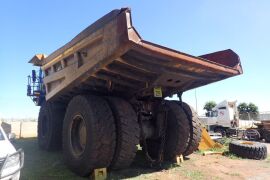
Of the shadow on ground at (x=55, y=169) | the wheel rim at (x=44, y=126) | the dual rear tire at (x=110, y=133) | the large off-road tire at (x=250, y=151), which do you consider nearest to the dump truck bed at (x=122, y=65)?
the dual rear tire at (x=110, y=133)

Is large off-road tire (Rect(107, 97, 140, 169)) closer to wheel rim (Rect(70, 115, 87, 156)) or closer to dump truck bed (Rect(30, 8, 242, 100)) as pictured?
dump truck bed (Rect(30, 8, 242, 100))

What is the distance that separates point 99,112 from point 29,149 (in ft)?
15.4

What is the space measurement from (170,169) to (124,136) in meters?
1.62

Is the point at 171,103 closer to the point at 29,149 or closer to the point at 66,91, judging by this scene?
the point at 66,91

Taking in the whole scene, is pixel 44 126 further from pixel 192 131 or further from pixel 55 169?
pixel 192 131

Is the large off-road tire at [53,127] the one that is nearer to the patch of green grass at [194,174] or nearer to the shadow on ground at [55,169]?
the shadow on ground at [55,169]

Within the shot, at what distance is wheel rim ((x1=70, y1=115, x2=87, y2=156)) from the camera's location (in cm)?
636

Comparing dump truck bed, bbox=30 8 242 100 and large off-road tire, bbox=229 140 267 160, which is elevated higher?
dump truck bed, bbox=30 8 242 100

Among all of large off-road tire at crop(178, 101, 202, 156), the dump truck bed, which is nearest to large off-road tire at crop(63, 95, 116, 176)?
the dump truck bed

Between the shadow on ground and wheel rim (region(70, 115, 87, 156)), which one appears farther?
wheel rim (region(70, 115, 87, 156))

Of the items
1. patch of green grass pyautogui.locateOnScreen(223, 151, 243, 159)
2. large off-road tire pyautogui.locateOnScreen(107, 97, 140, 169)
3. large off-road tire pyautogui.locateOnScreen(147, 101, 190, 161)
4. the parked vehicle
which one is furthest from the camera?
patch of green grass pyautogui.locateOnScreen(223, 151, 243, 159)

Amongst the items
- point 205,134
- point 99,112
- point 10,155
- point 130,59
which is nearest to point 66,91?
point 99,112

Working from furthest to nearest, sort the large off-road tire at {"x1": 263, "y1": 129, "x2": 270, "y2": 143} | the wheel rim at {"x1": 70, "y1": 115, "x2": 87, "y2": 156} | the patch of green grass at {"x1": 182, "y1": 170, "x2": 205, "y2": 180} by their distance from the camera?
1. the large off-road tire at {"x1": 263, "y1": 129, "x2": 270, "y2": 143}
2. the wheel rim at {"x1": 70, "y1": 115, "x2": 87, "y2": 156}
3. the patch of green grass at {"x1": 182, "y1": 170, "x2": 205, "y2": 180}

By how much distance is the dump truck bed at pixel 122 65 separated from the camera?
468 centimetres
